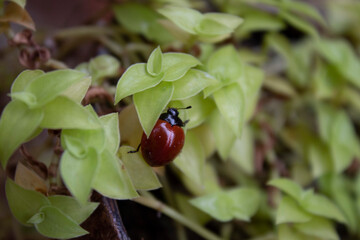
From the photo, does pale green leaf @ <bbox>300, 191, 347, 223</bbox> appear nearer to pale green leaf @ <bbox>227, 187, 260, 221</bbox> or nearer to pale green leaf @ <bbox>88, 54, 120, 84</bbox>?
pale green leaf @ <bbox>227, 187, 260, 221</bbox>

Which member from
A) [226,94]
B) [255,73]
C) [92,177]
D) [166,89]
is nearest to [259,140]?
[255,73]

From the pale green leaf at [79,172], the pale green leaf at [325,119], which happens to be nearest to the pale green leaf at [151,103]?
the pale green leaf at [79,172]

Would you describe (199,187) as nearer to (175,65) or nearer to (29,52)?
(175,65)


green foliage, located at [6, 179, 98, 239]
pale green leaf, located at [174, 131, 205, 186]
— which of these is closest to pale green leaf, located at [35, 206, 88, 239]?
green foliage, located at [6, 179, 98, 239]

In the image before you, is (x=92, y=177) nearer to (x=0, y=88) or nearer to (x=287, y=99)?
(x=0, y=88)

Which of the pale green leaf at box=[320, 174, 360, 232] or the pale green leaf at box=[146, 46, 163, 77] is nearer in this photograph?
the pale green leaf at box=[146, 46, 163, 77]
